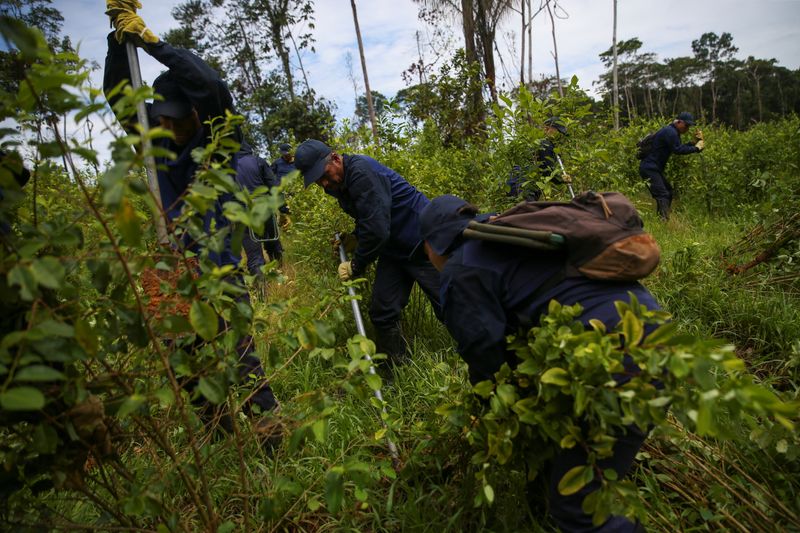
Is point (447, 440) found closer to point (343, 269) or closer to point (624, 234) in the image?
point (624, 234)

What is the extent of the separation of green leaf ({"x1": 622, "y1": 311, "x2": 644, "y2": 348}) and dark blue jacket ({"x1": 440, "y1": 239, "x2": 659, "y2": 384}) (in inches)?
16.3

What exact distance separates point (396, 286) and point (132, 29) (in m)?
2.28

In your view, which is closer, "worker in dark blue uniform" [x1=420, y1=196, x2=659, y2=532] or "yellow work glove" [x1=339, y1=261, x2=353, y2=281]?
"worker in dark blue uniform" [x1=420, y1=196, x2=659, y2=532]

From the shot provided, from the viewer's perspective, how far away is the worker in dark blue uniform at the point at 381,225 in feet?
10.0

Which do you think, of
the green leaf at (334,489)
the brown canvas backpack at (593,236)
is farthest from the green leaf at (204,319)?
the brown canvas backpack at (593,236)

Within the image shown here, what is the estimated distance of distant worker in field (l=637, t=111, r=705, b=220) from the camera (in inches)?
275

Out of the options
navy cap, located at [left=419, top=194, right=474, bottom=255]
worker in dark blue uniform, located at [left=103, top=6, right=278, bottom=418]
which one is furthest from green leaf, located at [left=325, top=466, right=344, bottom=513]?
worker in dark blue uniform, located at [left=103, top=6, right=278, bottom=418]

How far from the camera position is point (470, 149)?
4.32m

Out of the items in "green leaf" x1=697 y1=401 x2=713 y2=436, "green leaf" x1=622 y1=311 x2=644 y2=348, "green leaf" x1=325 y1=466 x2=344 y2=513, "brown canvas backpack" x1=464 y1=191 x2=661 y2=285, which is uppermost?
"brown canvas backpack" x1=464 y1=191 x2=661 y2=285

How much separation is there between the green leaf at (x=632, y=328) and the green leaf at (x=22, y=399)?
1.28 metres

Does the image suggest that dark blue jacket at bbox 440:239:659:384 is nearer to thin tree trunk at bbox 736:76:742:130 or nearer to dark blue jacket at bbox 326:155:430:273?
dark blue jacket at bbox 326:155:430:273

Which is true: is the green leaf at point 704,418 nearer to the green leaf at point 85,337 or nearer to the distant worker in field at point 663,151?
the green leaf at point 85,337

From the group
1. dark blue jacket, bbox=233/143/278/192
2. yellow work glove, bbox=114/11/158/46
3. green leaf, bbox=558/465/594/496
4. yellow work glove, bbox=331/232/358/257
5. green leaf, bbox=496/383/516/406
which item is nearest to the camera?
green leaf, bbox=558/465/594/496

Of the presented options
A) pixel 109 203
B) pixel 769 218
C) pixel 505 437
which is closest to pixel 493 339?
pixel 505 437
